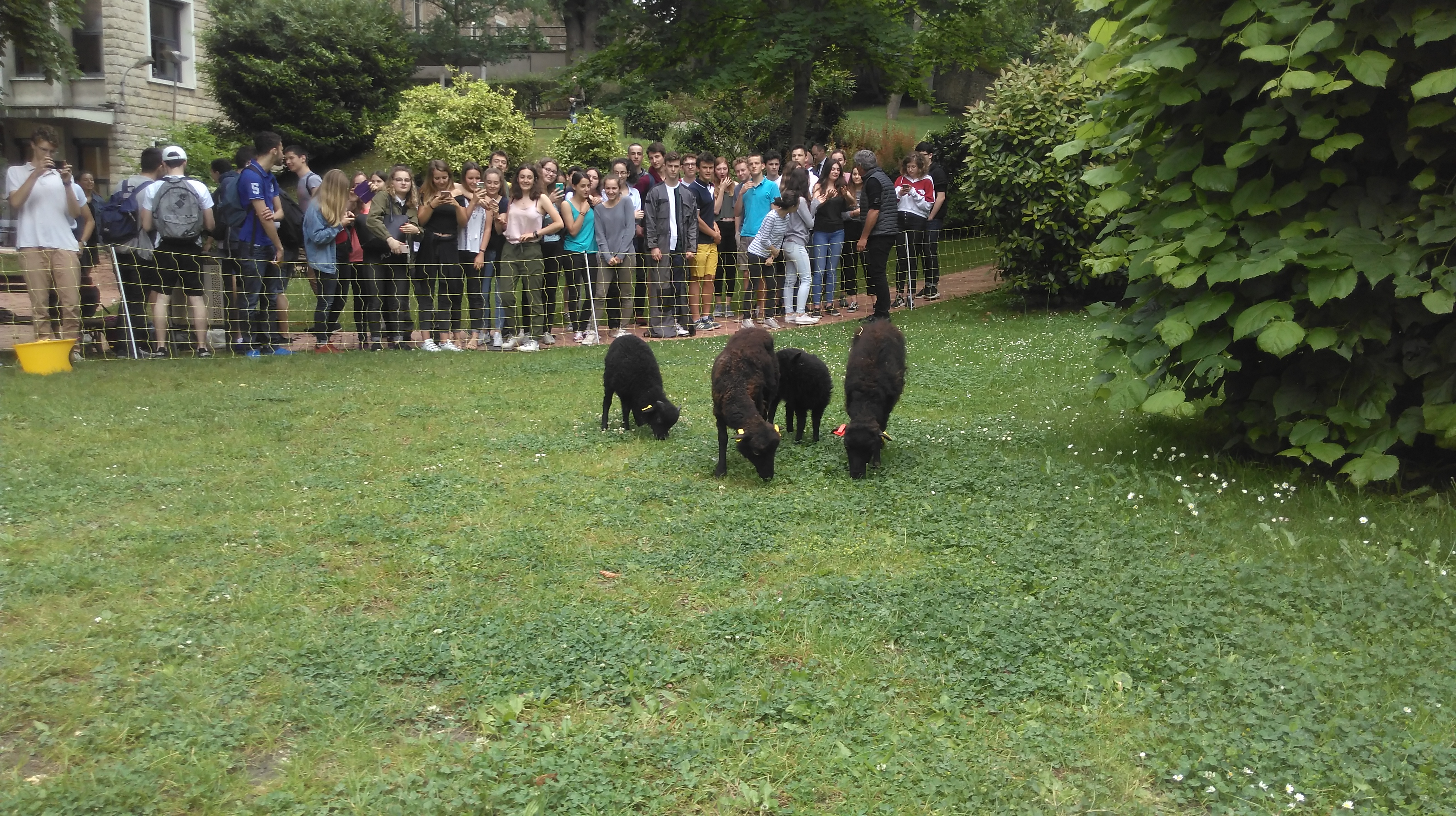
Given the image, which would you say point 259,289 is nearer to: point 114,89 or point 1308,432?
point 1308,432

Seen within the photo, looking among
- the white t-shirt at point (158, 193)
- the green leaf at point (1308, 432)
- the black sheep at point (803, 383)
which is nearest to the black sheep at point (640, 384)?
the black sheep at point (803, 383)

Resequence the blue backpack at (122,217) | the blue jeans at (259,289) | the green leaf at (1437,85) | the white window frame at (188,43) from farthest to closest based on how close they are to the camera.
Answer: the white window frame at (188,43) → the blue jeans at (259,289) → the blue backpack at (122,217) → the green leaf at (1437,85)

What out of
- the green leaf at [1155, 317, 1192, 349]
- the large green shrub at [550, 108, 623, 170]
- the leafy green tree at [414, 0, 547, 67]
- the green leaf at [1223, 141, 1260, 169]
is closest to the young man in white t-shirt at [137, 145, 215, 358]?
the green leaf at [1155, 317, 1192, 349]

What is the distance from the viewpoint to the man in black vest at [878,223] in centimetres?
1549

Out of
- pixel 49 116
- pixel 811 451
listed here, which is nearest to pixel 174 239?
pixel 811 451

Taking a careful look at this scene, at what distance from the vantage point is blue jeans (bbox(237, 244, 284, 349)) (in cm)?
1332

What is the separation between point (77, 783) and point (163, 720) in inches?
18.8

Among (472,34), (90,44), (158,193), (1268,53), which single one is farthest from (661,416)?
(472,34)

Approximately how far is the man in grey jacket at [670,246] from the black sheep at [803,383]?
6.68m

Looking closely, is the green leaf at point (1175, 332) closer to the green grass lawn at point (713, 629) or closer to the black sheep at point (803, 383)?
the green grass lawn at point (713, 629)

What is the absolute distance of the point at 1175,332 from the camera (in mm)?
6820

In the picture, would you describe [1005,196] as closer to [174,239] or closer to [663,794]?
[174,239]

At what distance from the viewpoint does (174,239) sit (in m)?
12.7

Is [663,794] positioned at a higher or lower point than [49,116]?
lower
